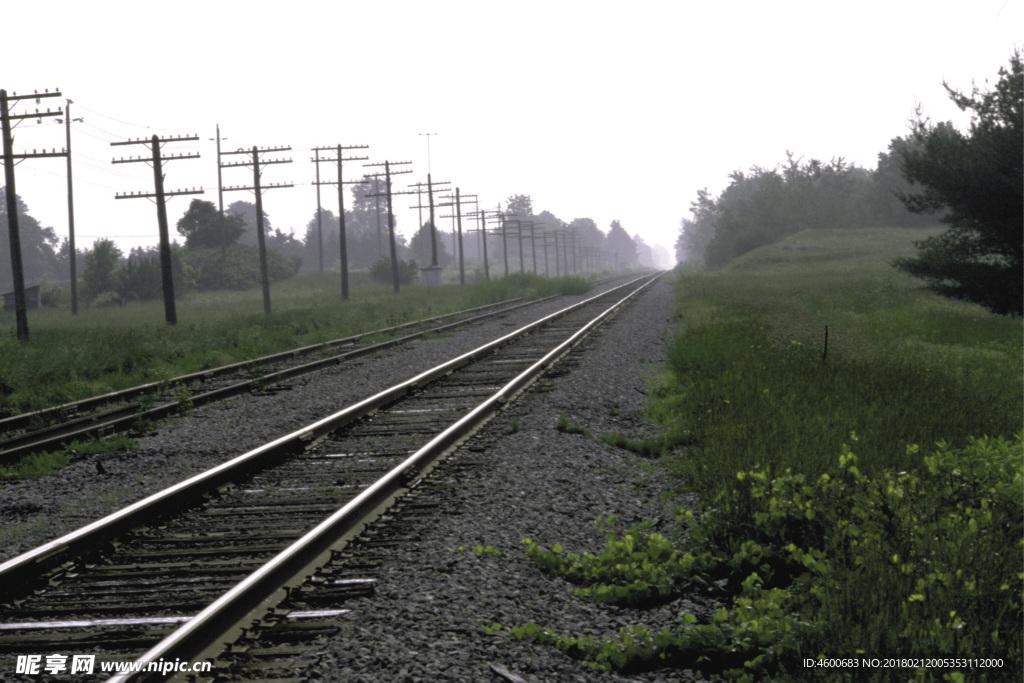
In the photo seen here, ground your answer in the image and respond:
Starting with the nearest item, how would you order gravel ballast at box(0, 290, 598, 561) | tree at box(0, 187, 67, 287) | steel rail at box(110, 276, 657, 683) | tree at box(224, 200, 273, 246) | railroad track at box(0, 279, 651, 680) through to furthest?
1. steel rail at box(110, 276, 657, 683)
2. railroad track at box(0, 279, 651, 680)
3. gravel ballast at box(0, 290, 598, 561)
4. tree at box(0, 187, 67, 287)
5. tree at box(224, 200, 273, 246)

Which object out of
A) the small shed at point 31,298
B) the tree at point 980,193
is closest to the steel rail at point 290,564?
the tree at point 980,193

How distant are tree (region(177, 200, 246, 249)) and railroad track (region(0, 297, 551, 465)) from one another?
206 ft

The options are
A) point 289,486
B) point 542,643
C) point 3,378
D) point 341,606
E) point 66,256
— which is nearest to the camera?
point 542,643

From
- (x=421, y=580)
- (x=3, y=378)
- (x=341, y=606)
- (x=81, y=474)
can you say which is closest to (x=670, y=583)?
(x=421, y=580)

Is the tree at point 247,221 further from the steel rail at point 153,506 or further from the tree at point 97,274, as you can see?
the steel rail at point 153,506

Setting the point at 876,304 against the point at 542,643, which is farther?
the point at 876,304

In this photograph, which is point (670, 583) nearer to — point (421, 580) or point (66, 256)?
point (421, 580)

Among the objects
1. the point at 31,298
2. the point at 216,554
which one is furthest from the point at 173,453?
the point at 31,298

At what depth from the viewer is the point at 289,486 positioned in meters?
7.14

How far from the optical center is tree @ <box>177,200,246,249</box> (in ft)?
254

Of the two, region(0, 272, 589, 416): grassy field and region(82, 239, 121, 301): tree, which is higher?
region(82, 239, 121, 301): tree

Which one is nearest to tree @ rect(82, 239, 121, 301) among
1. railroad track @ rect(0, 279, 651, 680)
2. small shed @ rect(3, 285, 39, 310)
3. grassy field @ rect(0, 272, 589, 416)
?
small shed @ rect(3, 285, 39, 310)

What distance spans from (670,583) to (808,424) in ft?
11.6

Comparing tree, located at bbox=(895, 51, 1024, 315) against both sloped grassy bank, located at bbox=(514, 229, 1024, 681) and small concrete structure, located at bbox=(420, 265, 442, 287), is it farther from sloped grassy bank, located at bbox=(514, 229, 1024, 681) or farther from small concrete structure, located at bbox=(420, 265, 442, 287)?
small concrete structure, located at bbox=(420, 265, 442, 287)
